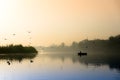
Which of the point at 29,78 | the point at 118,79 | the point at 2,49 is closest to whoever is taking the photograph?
the point at 118,79

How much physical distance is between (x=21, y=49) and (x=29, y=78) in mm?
56553

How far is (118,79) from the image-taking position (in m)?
17.8

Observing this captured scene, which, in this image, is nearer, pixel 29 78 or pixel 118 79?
pixel 118 79

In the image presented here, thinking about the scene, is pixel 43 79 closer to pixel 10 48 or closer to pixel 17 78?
pixel 17 78

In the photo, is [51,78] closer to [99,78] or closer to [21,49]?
[99,78]

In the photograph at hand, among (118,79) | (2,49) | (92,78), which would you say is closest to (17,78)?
(92,78)

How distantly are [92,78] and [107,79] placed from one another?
0.93 meters

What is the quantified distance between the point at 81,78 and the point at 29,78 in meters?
2.80

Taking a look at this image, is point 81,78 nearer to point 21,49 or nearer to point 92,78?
point 92,78

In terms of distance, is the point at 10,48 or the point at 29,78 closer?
the point at 29,78

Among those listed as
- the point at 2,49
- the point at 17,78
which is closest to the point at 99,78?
the point at 17,78

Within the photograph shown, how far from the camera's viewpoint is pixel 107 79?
1822cm

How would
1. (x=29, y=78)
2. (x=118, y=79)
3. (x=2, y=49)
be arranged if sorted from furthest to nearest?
1. (x=2, y=49)
2. (x=29, y=78)
3. (x=118, y=79)

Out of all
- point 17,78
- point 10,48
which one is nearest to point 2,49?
point 10,48
